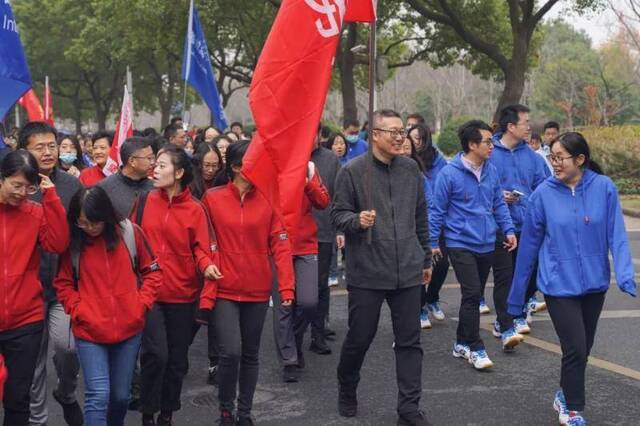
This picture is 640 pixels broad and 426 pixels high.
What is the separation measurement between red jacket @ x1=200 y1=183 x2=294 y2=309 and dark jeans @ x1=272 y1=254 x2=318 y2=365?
1.14 meters

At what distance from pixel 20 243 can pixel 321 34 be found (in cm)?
188

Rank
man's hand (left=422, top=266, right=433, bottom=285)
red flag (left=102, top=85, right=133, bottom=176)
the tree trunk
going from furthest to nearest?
the tree trunk, red flag (left=102, top=85, right=133, bottom=176), man's hand (left=422, top=266, right=433, bottom=285)

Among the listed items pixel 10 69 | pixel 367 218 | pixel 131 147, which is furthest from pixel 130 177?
pixel 367 218

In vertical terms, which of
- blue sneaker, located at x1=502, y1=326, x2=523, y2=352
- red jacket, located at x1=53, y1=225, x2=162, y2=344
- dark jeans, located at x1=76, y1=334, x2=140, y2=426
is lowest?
blue sneaker, located at x1=502, y1=326, x2=523, y2=352

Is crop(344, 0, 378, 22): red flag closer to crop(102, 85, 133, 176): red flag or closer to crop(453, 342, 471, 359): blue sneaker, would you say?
crop(102, 85, 133, 176): red flag

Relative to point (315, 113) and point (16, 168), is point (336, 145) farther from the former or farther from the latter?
point (16, 168)

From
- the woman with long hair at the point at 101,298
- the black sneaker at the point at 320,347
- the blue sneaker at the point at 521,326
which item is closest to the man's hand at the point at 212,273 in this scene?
the woman with long hair at the point at 101,298

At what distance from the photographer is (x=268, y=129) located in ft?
14.6

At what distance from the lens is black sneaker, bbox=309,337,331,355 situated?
22.3 feet

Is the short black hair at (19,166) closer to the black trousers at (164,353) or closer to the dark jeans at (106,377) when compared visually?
the dark jeans at (106,377)

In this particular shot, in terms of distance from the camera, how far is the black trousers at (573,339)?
4812 millimetres

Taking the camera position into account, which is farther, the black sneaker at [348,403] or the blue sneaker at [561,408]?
the black sneaker at [348,403]

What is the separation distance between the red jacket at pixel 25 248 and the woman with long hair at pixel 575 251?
2699 millimetres

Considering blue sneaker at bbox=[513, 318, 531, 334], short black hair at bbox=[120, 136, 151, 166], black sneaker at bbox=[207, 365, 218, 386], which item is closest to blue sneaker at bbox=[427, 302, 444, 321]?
blue sneaker at bbox=[513, 318, 531, 334]
